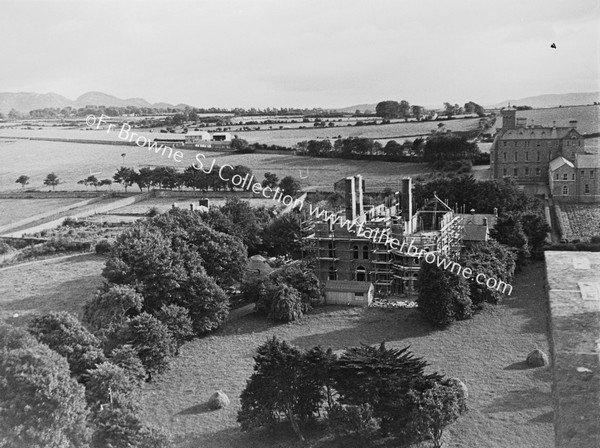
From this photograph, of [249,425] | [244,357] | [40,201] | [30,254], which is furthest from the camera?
[40,201]

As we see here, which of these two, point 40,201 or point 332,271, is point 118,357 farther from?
point 40,201

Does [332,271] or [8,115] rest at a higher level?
[8,115]

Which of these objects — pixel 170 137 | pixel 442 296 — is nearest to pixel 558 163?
pixel 442 296

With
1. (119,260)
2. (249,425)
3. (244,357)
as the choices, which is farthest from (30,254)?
(249,425)

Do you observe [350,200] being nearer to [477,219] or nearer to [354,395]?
[477,219]

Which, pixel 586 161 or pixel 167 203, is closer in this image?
pixel 586 161

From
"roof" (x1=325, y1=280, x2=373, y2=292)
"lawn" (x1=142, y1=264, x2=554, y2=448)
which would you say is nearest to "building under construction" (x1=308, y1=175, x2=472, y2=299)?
"roof" (x1=325, y1=280, x2=373, y2=292)

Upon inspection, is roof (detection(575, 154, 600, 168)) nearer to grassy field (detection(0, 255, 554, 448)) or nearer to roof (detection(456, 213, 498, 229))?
roof (detection(456, 213, 498, 229))
